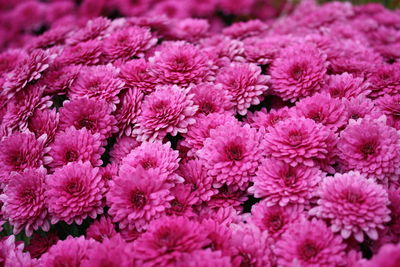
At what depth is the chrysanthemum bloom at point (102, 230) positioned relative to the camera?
5.59 feet

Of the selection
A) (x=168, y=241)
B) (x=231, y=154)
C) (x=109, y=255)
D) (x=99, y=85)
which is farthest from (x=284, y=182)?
(x=99, y=85)

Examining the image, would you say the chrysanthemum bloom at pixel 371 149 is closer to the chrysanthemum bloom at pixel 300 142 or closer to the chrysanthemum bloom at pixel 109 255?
the chrysanthemum bloom at pixel 300 142

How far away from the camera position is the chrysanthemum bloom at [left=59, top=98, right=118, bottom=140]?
1979mm

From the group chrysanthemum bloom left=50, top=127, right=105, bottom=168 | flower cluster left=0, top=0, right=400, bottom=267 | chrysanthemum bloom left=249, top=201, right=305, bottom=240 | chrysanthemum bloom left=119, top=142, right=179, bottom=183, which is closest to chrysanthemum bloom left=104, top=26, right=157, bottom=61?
flower cluster left=0, top=0, right=400, bottom=267

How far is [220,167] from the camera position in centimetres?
172

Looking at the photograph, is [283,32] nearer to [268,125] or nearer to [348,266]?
[268,125]

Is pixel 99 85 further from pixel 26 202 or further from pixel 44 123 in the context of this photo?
pixel 26 202

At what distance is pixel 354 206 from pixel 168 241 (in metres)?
0.69

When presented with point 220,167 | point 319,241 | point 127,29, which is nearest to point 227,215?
point 220,167

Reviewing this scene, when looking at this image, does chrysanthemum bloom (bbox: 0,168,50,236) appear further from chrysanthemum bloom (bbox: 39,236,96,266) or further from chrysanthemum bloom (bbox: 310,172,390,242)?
chrysanthemum bloom (bbox: 310,172,390,242)

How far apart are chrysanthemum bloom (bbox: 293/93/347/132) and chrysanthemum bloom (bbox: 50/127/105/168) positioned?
97 cm

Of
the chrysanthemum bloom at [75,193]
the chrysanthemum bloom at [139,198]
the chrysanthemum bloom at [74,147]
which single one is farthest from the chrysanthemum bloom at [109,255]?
the chrysanthemum bloom at [74,147]

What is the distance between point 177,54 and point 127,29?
1.70 feet

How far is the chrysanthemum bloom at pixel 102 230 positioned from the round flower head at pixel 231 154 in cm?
49
